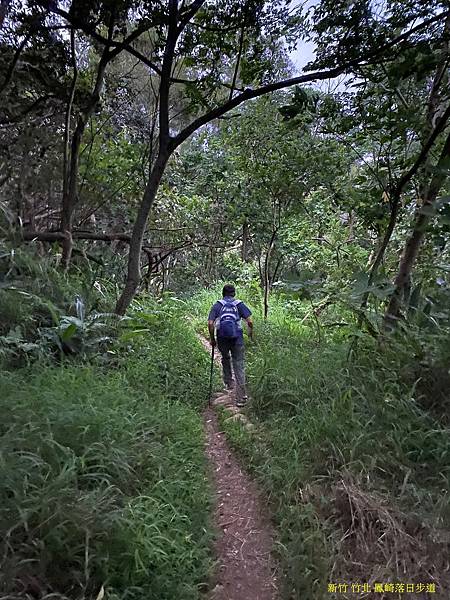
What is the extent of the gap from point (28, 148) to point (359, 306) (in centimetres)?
619

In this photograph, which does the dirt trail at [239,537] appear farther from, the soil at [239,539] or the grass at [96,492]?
the grass at [96,492]

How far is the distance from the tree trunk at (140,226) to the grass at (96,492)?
5.30 ft

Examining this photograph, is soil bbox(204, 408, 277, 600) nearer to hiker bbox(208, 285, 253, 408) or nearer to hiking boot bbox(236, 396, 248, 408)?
hiking boot bbox(236, 396, 248, 408)

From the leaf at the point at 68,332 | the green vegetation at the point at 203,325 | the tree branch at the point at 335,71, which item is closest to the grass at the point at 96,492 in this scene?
the green vegetation at the point at 203,325

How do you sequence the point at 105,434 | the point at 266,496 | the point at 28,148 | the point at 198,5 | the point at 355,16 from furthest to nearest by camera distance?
the point at 28,148 → the point at 198,5 → the point at 355,16 → the point at 266,496 → the point at 105,434

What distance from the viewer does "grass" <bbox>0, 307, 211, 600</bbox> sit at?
1926 mm

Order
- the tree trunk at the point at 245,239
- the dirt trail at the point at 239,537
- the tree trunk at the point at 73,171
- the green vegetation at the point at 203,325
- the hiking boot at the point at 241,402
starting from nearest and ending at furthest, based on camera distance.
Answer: the green vegetation at the point at 203,325 < the dirt trail at the point at 239,537 < the hiking boot at the point at 241,402 < the tree trunk at the point at 73,171 < the tree trunk at the point at 245,239

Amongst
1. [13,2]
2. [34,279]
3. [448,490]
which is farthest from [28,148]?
[448,490]

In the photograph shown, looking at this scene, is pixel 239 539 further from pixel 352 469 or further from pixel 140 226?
pixel 140 226

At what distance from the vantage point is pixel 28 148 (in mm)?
6797

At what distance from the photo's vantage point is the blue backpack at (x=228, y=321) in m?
5.03

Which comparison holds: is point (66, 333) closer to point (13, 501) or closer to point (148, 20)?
point (13, 501)

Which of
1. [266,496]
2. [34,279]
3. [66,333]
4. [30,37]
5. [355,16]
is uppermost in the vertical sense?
[30,37]

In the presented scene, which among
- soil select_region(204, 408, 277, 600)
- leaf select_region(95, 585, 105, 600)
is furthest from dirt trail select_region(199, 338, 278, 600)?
leaf select_region(95, 585, 105, 600)
